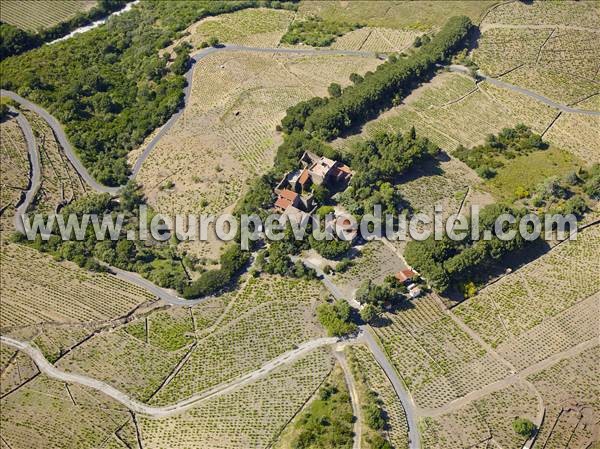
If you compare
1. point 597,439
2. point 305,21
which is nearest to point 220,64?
point 305,21

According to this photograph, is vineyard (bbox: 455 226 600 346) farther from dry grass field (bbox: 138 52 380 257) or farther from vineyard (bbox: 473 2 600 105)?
dry grass field (bbox: 138 52 380 257)

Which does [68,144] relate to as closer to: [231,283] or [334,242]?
[231,283]

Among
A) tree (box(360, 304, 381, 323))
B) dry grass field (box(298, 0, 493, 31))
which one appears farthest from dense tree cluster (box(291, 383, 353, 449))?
dry grass field (box(298, 0, 493, 31))

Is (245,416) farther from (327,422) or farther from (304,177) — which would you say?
(304,177)

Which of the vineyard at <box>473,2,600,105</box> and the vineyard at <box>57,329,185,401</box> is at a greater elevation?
the vineyard at <box>473,2,600,105</box>

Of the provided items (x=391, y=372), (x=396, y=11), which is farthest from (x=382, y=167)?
(x=396, y=11)

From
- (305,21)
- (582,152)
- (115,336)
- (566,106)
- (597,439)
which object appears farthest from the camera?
(305,21)

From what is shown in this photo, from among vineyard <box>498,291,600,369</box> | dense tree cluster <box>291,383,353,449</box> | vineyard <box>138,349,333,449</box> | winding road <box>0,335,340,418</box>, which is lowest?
vineyard <box>498,291,600,369</box>
